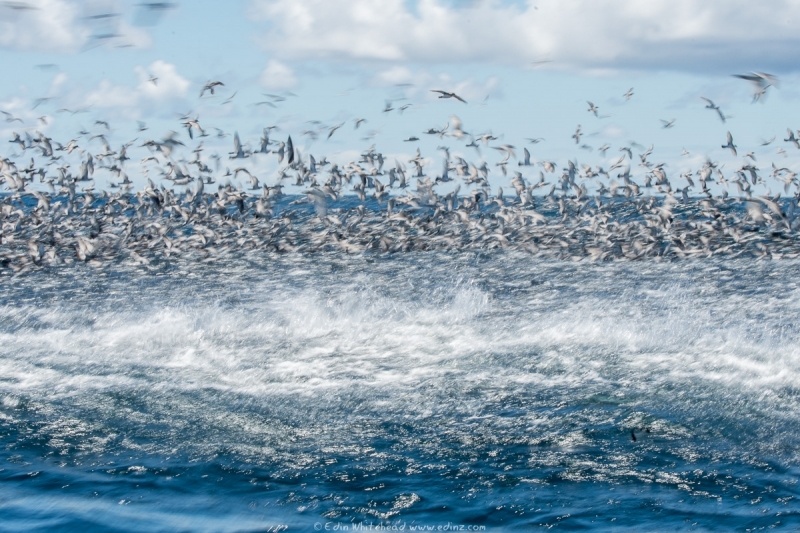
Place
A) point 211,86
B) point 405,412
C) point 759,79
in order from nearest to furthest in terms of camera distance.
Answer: point 405,412, point 759,79, point 211,86

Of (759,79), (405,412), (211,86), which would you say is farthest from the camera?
(211,86)

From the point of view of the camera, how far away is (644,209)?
149 ft

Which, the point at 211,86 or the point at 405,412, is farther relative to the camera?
the point at 211,86

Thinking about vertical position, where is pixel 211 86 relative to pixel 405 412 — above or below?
above

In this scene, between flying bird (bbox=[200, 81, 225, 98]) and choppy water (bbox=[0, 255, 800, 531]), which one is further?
flying bird (bbox=[200, 81, 225, 98])

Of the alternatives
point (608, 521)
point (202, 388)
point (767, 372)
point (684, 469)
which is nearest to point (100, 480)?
point (202, 388)

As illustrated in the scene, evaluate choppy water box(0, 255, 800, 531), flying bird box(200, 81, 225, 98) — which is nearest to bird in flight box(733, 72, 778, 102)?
choppy water box(0, 255, 800, 531)

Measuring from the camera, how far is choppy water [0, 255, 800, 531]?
29.9 ft

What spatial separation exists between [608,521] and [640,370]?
5.66m

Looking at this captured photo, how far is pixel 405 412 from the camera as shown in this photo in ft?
39.9

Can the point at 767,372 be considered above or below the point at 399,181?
below

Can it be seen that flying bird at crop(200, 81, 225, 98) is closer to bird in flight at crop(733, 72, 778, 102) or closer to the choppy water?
the choppy water

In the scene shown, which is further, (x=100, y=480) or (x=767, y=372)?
(x=767, y=372)

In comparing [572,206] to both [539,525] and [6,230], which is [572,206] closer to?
[6,230]
